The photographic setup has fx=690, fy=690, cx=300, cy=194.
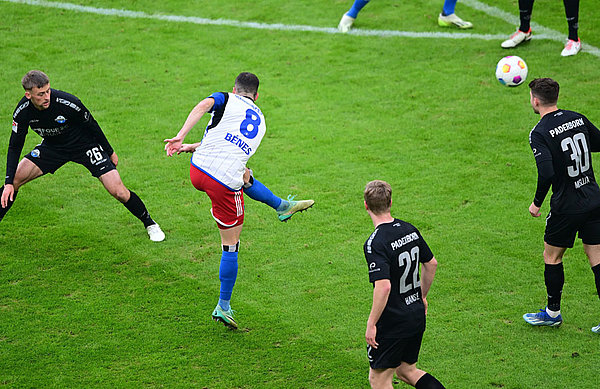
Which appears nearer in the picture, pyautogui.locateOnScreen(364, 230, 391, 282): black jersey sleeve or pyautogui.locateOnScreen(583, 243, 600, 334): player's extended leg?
pyautogui.locateOnScreen(364, 230, 391, 282): black jersey sleeve

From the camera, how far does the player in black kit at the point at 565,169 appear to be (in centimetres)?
592

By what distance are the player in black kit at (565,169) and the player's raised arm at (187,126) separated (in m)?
2.85

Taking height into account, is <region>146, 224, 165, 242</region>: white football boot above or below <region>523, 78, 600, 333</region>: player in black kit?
below

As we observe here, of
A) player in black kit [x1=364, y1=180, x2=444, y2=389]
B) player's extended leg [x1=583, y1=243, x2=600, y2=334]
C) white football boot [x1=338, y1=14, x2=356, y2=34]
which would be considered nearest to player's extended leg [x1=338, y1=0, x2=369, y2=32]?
white football boot [x1=338, y1=14, x2=356, y2=34]

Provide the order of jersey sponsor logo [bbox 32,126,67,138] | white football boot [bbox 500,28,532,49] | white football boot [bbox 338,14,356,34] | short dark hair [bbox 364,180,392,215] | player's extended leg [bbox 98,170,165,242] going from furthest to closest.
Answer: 1. white football boot [bbox 338,14,356,34]
2. white football boot [bbox 500,28,532,49]
3. player's extended leg [bbox 98,170,165,242]
4. jersey sponsor logo [bbox 32,126,67,138]
5. short dark hair [bbox 364,180,392,215]

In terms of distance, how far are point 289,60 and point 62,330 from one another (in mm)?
7373

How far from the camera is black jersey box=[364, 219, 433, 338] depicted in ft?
15.3

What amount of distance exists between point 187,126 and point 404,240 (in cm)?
225

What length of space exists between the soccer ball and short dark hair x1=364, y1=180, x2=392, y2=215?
187 inches

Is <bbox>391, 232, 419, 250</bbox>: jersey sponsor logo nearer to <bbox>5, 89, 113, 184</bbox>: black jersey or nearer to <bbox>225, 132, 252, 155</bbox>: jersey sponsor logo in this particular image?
<bbox>225, 132, 252, 155</bbox>: jersey sponsor logo

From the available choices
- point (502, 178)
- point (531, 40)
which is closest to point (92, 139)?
point (502, 178)

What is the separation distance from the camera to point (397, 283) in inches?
187

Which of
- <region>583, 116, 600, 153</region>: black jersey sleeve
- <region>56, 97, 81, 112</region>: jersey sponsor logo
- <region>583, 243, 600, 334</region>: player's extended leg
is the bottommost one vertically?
<region>56, 97, 81, 112</region>: jersey sponsor logo

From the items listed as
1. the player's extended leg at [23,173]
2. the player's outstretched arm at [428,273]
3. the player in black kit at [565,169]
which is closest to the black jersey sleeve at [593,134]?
the player in black kit at [565,169]
